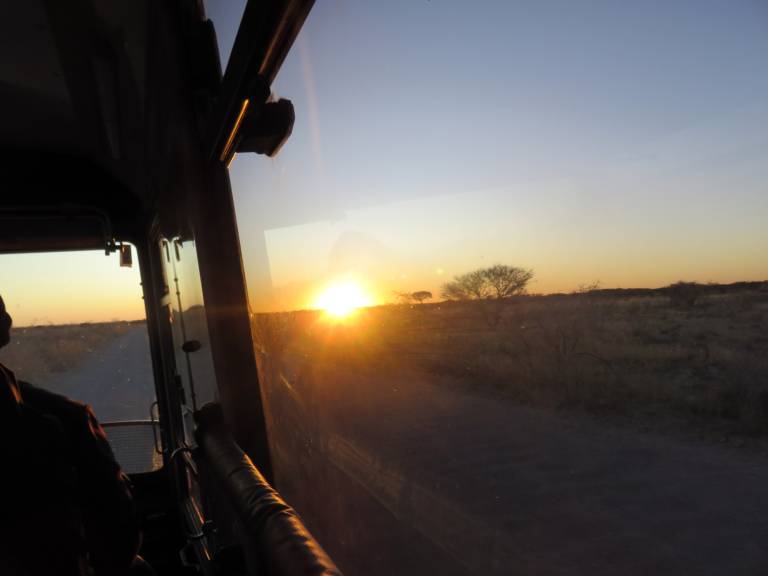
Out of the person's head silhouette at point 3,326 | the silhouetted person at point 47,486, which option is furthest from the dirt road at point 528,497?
the person's head silhouette at point 3,326

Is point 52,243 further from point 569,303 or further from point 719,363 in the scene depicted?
Answer: point 569,303

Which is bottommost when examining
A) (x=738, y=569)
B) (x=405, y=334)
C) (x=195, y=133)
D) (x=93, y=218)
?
(x=738, y=569)

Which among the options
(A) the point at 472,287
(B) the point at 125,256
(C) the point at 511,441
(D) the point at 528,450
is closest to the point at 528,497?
(D) the point at 528,450

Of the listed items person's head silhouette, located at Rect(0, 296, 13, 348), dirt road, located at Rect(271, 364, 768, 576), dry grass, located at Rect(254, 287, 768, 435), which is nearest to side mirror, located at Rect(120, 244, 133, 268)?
dry grass, located at Rect(254, 287, 768, 435)

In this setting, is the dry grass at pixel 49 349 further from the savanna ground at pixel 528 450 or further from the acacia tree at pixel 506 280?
the acacia tree at pixel 506 280

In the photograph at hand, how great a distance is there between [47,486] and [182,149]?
109 centimetres

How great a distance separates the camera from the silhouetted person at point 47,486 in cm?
111

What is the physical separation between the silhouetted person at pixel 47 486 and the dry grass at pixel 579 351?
2.12ft

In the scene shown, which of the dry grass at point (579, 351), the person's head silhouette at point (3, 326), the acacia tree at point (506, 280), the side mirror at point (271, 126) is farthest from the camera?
the acacia tree at point (506, 280)

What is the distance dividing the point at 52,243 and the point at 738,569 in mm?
5172

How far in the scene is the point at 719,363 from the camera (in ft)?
37.8

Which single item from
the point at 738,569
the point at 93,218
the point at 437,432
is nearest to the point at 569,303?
the point at 437,432

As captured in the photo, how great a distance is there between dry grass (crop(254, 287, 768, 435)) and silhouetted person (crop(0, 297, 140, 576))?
65cm

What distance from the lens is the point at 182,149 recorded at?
1745 millimetres
